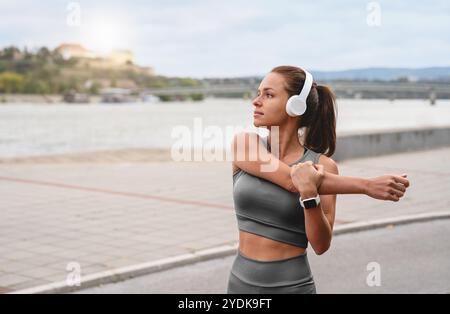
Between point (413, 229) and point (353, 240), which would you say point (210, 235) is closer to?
point (353, 240)

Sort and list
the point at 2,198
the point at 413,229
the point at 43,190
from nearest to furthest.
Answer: the point at 413,229 → the point at 2,198 → the point at 43,190

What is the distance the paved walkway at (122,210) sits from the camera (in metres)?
7.70

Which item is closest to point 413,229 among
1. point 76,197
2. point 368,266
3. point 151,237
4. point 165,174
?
point 368,266

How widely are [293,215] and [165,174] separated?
1239cm

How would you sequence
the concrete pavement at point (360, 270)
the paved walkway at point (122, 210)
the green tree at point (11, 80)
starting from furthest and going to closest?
1. the green tree at point (11, 80)
2. the paved walkway at point (122, 210)
3. the concrete pavement at point (360, 270)

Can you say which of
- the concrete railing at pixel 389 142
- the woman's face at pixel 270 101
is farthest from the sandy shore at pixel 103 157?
the woman's face at pixel 270 101

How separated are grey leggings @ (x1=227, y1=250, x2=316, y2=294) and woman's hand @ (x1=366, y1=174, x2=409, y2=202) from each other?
0.73 m

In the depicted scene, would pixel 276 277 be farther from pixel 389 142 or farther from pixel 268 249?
pixel 389 142

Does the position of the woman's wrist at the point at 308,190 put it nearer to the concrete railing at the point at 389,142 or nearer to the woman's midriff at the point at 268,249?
the woman's midriff at the point at 268,249

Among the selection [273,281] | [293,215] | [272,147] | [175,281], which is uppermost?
[272,147]

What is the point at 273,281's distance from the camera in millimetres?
2932

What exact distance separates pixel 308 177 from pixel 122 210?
8.41 metres

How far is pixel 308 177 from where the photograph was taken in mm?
2424

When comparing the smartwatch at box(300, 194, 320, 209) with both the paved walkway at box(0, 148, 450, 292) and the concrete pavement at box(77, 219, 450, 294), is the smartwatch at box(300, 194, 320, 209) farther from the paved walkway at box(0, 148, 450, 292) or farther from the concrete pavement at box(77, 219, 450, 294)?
the paved walkway at box(0, 148, 450, 292)
